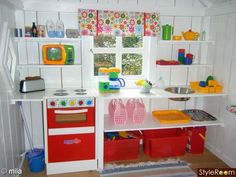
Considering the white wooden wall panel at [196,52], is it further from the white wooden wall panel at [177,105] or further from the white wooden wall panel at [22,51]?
the white wooden wall panel at [22,51]

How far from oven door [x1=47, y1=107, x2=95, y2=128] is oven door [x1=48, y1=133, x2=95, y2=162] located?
0.41 feet

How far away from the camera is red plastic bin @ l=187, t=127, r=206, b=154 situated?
3.03 meters

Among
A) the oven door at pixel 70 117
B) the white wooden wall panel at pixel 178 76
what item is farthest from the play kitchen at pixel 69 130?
the white wooden wall panel at pixel 178 76

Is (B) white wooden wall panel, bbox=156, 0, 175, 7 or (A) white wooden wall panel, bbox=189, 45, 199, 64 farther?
(A) white wooden wall panel, bbox=189, 45, 199, 64

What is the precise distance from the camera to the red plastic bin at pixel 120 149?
279 centimetres

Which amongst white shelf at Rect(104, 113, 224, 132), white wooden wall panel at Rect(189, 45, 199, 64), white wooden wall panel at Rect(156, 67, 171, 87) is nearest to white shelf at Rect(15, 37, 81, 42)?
white shelf at Rect(104, 113, 224, 132)

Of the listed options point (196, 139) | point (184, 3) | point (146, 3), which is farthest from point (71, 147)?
point (184, 3)

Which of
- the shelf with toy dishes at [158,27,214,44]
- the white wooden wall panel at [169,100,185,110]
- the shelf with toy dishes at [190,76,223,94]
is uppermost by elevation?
the shelf with toy dishes at [158,27,214,44]

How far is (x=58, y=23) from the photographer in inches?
108

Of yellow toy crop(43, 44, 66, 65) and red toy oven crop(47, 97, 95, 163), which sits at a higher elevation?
yellow toy crop(43, 44, 66, 65)

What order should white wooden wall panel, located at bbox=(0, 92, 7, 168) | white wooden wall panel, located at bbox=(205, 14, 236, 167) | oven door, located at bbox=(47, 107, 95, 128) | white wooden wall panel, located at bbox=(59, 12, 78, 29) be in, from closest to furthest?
white wooden wall panel, located at bbox=(0, 92, 7, 168), oven door, located at bbox=(47, 107, 95, 128), white wooden wall panel, located at bbox=(205, 14, 236, 167), white wooden wall panel, located at bbox=(59, 12, 78, 29)

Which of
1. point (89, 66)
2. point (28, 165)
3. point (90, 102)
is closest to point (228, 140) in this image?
point (90, 102)

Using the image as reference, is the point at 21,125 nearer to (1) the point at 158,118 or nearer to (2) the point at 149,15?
(1) the point at 158,118

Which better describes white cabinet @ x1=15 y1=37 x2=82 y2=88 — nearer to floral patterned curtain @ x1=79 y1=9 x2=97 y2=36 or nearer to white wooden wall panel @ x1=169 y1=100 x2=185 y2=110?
floral patterned curtain @ x1=79 y1=9 x2=97 y2=36
